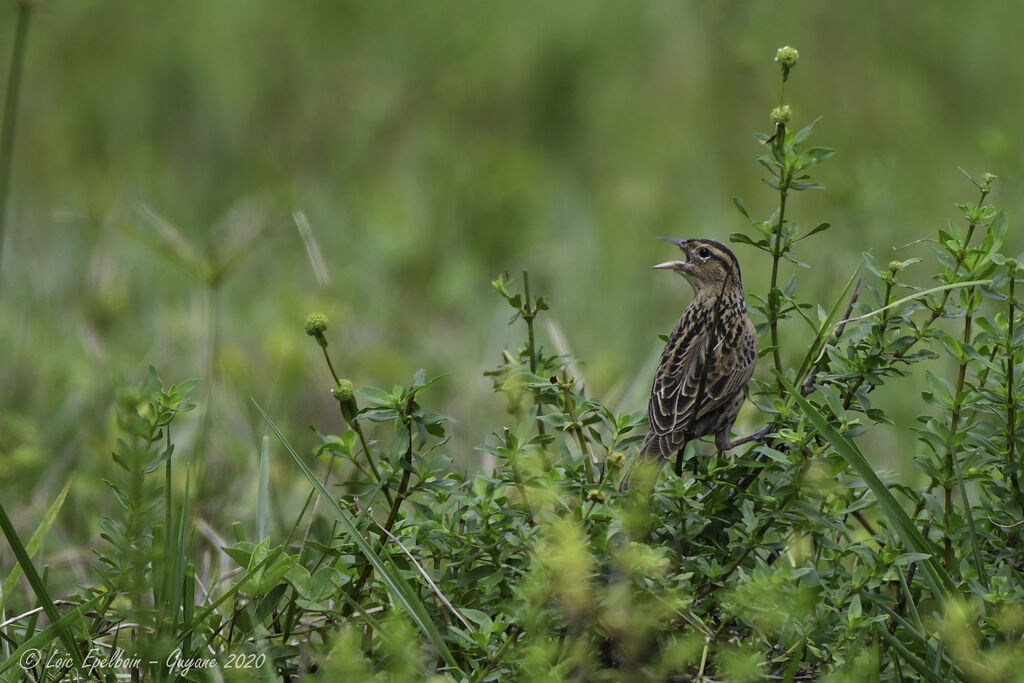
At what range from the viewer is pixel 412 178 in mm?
8750

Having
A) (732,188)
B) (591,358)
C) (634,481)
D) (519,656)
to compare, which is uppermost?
(732,188)

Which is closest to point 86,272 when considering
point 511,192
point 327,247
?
point 327,247

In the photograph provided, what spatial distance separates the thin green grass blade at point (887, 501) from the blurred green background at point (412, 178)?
8.26 ft

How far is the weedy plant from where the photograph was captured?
8.50 ft

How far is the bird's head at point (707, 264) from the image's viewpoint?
3.98m

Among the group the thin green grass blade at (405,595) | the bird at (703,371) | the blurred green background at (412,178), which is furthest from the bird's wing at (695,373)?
the blurred green background at (412,178)

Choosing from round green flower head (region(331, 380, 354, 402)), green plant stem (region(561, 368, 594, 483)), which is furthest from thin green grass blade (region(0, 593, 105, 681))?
green plant stem (region(561, 368, 594, 483))

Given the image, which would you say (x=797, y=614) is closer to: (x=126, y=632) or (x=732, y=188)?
(x=126, y=632)

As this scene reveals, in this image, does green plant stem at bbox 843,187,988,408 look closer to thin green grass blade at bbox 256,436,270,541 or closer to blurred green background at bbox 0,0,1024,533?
thin green grass blade at bbox 256,436,270,541

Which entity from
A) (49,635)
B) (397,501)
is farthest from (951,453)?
(49,635)

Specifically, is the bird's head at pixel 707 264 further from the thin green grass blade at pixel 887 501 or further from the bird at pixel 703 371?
the thin green grass blade at pixel 887 501

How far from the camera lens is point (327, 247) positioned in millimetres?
7848

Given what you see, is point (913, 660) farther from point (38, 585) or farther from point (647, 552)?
point (38, 585)

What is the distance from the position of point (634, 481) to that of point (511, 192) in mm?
5542
